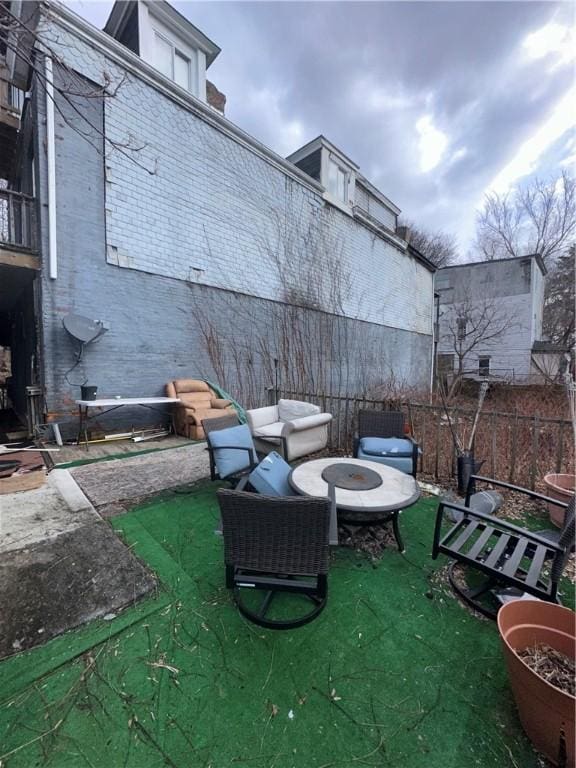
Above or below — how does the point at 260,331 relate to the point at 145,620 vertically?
above

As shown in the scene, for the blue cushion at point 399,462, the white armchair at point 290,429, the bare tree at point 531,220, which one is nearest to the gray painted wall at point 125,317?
the white armchair at point 290,429

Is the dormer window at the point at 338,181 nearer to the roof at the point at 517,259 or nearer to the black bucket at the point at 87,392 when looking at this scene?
the black bucket at the point at 87,392

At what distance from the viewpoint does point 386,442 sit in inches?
148

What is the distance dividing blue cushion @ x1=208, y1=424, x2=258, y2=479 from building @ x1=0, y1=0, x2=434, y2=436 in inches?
135

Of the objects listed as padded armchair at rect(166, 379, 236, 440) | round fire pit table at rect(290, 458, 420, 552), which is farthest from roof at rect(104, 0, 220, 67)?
round fire pit table at rect(290, 458, 420, 552)

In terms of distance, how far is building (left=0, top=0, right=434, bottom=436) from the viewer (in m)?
5.22

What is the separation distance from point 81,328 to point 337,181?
965cm

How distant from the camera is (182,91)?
6.46m

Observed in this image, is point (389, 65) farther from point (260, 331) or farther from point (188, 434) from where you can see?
point (188, 434)

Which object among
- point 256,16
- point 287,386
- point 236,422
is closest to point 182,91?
point 256,16

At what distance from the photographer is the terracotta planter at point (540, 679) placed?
1133 mm

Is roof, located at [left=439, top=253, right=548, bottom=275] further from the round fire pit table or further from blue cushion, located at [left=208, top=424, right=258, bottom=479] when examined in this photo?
blue cushion, located at [left=208, top=424, right=258, bottom=479]

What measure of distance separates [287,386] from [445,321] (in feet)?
49.3

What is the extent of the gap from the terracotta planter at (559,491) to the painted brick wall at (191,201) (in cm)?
608
